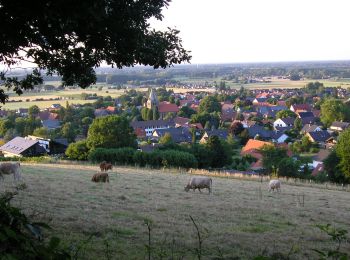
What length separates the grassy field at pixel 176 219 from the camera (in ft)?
29.8

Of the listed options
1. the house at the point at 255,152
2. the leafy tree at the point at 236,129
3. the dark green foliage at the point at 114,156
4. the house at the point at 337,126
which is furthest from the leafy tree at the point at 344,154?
the house at the point at 337,126

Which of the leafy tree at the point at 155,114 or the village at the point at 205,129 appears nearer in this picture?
the village at the point at 205,129

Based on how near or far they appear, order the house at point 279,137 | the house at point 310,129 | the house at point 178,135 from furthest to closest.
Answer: the house at point 310,129
the house at point 178,135
the house at point 279,137

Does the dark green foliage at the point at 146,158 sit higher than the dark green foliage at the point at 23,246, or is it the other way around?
the dark green foliage at the point at 23,246

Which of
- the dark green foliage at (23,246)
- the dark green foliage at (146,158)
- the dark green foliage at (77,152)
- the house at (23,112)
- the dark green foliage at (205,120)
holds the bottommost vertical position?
the dark green foliage at (205,120)

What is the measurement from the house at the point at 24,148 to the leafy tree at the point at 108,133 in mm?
8960

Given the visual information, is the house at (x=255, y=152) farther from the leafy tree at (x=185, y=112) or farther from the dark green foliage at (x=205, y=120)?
the leafy tree at (x=185, y=112)

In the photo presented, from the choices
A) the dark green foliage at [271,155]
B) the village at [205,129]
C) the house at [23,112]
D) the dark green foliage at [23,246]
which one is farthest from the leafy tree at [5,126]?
the dark green foliage at [23,246]

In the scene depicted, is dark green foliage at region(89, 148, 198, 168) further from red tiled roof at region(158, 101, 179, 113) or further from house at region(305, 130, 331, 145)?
red tiled roof at region(158, 101, 179, 113)

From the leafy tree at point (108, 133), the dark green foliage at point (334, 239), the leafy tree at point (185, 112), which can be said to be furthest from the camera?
the leafy tree at point (185, 112)

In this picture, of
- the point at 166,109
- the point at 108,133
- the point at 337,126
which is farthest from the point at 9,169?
the point at 166,109

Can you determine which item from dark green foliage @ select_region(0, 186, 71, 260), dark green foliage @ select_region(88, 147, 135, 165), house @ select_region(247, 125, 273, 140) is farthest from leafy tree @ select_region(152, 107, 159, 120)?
dark green foliage @ select_region(0, 186, 71, 260)

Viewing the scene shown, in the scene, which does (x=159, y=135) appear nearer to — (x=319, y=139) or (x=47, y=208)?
→ (x=319, y=139)

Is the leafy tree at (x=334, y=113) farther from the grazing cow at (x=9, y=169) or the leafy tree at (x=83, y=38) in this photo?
the leafy tree at (x=83, y=38)
